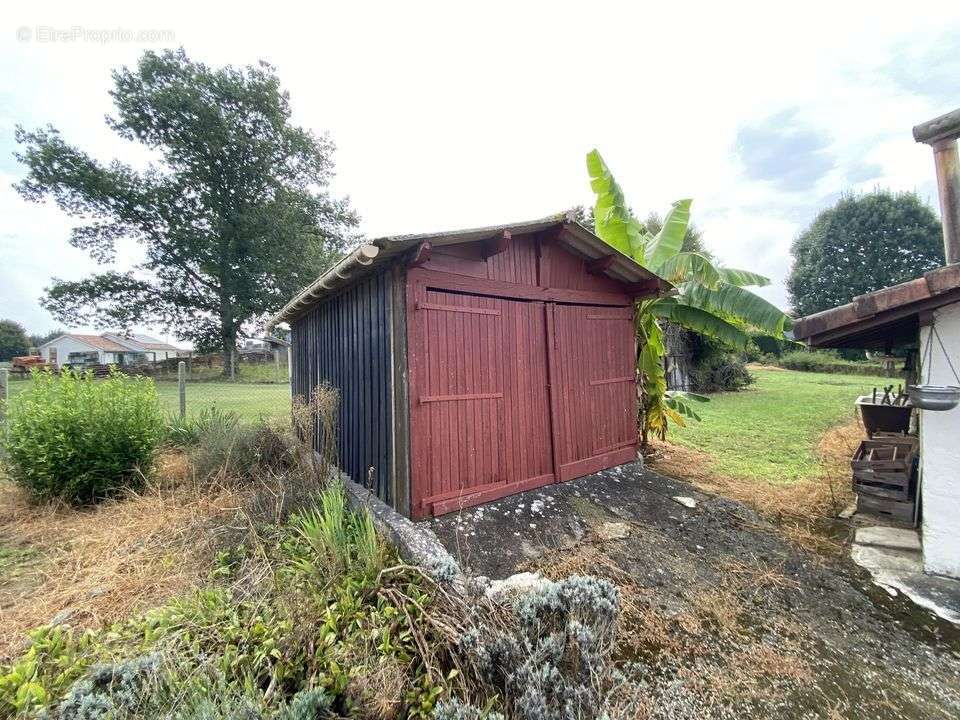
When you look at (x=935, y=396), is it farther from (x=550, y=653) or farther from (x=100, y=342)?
(x=100, y=342)

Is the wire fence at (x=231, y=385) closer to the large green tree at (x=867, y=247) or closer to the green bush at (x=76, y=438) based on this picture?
the green bush at (x=76, y=438)

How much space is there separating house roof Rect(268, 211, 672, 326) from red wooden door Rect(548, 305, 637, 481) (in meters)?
0.64

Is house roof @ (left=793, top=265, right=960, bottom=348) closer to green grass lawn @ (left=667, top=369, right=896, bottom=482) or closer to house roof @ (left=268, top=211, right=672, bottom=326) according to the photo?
house roof @ (left=268, top=211, right=672, bottom=326)

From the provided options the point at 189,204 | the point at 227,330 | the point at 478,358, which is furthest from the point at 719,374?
the point at 189,204

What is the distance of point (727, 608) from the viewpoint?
308 cm

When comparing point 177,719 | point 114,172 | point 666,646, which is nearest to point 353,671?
point 177,719

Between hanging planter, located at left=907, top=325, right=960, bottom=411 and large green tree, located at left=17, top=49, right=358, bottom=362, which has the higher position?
large green tree, located at left=17, top=49, right=358, bottom=362

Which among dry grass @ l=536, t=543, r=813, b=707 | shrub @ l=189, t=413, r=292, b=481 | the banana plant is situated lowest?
dry grass @ l=536, t=543, r=813, b=707

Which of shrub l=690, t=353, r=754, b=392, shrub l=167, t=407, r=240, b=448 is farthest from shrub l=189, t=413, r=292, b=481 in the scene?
shrub l=690, t=353, r=754, b=392

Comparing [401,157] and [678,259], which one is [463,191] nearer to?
[401,157]

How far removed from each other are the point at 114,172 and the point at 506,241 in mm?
24390

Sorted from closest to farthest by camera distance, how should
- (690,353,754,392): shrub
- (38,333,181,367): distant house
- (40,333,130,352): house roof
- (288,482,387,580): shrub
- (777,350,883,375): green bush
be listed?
(288,482,387,580): shrub
(690,353,754,392): shrub
(777,350,883,375): green bush
(38,333,181,367): distant house
(40,333,130,352): house roof

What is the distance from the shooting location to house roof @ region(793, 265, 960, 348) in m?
3.10

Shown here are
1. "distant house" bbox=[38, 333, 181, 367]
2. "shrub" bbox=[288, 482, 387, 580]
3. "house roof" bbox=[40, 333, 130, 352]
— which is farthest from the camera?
"house roof" bbox=[40, 333, 130, 352]
